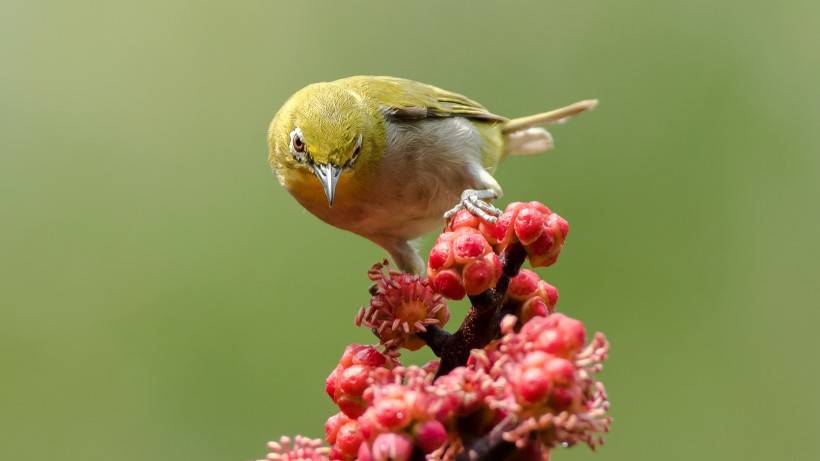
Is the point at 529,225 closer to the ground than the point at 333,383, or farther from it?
farther from it

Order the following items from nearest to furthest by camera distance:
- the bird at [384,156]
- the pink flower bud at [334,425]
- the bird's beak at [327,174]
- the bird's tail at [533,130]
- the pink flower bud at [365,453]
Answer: the pink flower bud at [365,453]
the pink flower bud at [334,425]
the bird's beak at [327,174]
the bird at [384,156]
the bird's tail at [533,130]

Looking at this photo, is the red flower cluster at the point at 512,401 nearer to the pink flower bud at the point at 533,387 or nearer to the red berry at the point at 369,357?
the pink flower bud at the point at 533,387

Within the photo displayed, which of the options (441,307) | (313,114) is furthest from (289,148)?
(441,307)

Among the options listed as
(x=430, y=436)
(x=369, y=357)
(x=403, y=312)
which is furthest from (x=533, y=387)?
(x=403, y=312)

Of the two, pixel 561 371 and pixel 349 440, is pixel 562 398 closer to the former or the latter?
pixel 561 371

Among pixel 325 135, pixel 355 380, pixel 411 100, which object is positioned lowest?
pixel 355 380

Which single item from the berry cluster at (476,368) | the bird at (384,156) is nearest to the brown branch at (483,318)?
the berry cluster at (476,368)
